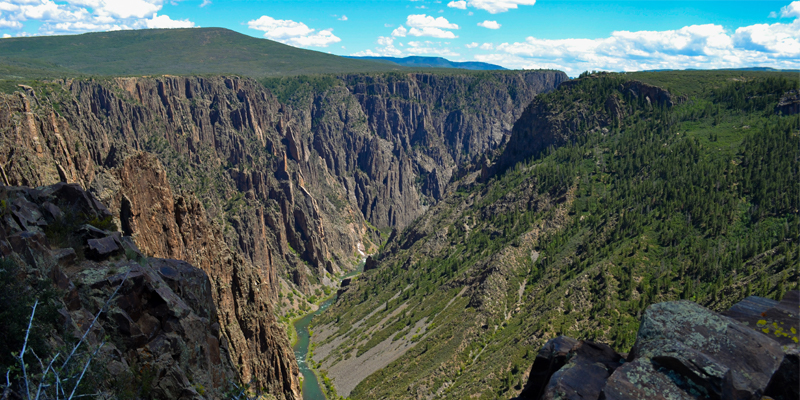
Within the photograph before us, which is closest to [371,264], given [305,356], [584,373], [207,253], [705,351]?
[305,356]

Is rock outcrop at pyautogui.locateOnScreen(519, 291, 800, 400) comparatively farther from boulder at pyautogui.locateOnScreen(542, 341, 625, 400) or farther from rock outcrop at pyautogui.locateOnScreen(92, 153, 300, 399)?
rock outcrop at pyautogui.locateOnScreen(92, 153, 300, 399)

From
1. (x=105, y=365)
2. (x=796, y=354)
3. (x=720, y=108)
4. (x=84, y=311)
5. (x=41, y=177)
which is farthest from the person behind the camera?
(x=720, y=108)

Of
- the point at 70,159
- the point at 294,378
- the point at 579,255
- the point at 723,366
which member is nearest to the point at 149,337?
the point at 723,366

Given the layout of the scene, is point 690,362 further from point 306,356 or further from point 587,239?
point 306,356

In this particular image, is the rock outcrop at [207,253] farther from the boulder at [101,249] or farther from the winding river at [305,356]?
the winding river at [305,356]

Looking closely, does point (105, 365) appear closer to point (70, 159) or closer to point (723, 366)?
point (723, 366)

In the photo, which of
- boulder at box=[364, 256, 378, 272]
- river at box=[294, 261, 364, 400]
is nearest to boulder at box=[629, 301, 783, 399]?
river at box=[294, 261, 364, 400]
